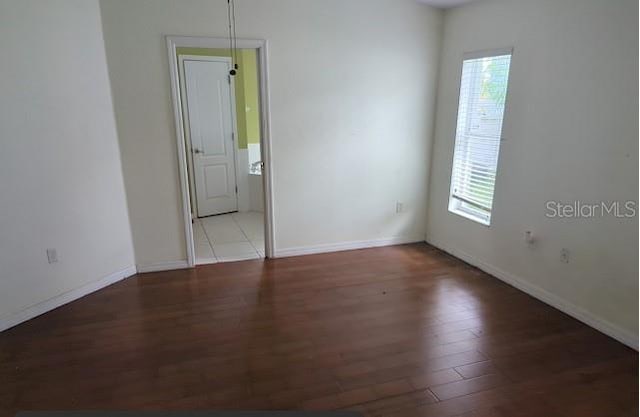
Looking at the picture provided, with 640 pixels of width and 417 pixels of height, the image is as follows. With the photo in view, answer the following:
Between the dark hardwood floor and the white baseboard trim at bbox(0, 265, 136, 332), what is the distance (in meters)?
0.07

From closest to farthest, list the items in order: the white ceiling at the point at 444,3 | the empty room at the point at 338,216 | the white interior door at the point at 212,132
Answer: the empty room at the point at 338,216
the white ceiling at the point at 444,3
the white interior door at the point at 212,132

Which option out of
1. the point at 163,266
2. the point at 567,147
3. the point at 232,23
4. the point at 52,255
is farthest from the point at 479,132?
the point at 52,255

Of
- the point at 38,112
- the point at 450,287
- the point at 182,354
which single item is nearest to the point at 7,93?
the point at 38,112

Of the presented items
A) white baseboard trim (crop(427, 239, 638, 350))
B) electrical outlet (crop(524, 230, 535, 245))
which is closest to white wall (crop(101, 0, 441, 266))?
white baseboard trim (crop(427, 239, 638, 350))

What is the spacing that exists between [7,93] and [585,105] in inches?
160

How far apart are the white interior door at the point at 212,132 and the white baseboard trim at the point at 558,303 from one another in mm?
3364

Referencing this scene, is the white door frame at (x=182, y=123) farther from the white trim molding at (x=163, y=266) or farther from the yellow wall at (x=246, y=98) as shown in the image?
the yellow wall at (x=246, y=98)

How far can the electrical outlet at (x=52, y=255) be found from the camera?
3168 millimetres

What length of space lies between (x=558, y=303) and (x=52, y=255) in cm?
404

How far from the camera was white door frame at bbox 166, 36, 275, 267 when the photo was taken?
3.55m

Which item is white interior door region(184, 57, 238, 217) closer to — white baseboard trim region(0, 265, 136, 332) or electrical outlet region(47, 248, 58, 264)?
white baseboard trim region(0, 265, 136, 332)

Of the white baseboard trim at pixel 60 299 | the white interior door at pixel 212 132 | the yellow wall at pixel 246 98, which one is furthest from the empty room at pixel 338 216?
the yellow wall at pixel 246 98

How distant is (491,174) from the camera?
3.81 meters

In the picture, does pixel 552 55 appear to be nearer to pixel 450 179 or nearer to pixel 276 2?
pixel 450 179
